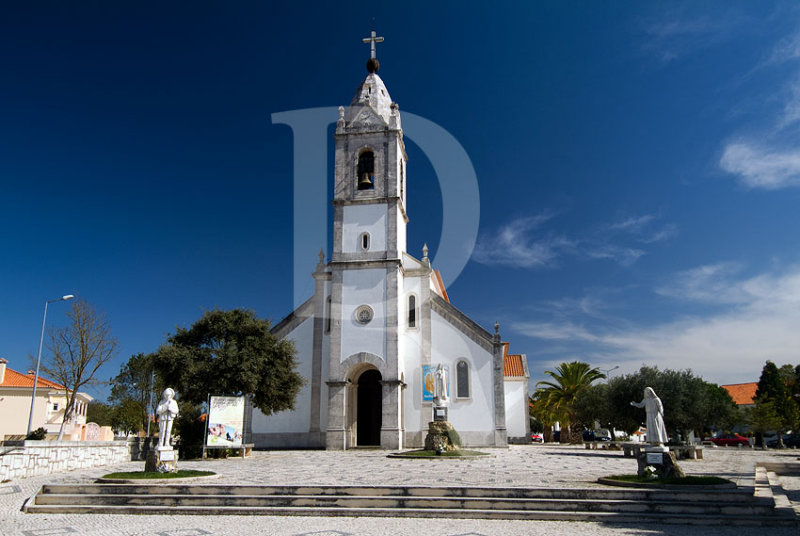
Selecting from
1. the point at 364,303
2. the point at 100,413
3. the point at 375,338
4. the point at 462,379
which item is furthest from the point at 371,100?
the point at 100,413

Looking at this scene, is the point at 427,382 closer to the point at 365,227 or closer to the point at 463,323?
the point at 463,323

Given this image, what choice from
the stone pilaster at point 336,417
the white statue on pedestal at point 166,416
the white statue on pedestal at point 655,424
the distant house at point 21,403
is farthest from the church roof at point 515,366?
the white statue on pedestal at point 166,416

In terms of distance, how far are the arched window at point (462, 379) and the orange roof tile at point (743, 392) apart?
186ft

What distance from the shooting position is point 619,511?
9.57 meters

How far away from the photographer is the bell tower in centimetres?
2925

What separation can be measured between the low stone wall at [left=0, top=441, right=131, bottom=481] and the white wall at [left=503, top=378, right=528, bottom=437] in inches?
1285

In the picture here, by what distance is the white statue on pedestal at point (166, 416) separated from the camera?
45.1 feet

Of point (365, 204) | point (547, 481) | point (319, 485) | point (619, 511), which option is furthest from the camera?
point (365, 204)

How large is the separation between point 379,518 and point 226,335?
1674 centimetres

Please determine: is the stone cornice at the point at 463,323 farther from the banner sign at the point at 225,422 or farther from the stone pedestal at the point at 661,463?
the stone pedestal at the point at 661,463

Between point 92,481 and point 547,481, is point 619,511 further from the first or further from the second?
point 92,481

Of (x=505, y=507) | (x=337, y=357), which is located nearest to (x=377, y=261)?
(x=337, y=357)

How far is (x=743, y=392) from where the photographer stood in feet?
242

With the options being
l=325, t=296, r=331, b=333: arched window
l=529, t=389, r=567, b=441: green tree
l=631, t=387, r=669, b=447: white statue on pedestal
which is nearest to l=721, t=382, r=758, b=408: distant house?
l=529, t=389, r=567, b=441: green tree
